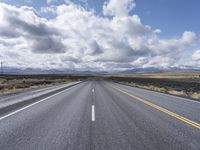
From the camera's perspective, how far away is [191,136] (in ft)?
20.6

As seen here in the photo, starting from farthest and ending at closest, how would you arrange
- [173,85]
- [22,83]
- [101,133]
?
[22,83]
[173,85]
[101,133]

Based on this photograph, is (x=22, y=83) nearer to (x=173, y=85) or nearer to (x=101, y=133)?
(x=173, y=85)

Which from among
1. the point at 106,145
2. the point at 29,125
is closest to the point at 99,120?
the point at 29,125

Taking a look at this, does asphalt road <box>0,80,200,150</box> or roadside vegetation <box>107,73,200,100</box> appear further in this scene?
roadside vegetation <box>107,73,200,100</box>

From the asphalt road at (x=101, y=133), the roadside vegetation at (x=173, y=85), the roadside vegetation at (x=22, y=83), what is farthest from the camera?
the roadside vegetation at (x=22, y=83)

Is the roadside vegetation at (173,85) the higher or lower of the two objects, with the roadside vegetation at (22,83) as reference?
lower

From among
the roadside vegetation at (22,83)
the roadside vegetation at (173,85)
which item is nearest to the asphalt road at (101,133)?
the roadside vegetation at (173,85)

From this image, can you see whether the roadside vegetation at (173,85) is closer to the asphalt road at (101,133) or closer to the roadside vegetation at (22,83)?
the asphalt road at (101,133)

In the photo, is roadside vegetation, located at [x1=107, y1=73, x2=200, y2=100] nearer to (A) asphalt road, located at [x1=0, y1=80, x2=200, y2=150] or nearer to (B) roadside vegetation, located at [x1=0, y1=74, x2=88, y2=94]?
(A) asphalt road, located at [x1=0, y1=80, x2=200, y2=150]

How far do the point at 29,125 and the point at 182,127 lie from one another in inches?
198

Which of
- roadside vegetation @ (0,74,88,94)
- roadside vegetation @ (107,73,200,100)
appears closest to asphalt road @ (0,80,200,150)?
roadside vegetation @ (107,73,200,100)

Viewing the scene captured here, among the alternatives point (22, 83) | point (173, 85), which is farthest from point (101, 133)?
point (22, 83)

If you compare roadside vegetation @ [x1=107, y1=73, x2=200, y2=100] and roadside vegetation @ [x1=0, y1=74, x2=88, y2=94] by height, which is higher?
roadside vegetation @ [x1=0, y1=74, x2=88, y2=94]

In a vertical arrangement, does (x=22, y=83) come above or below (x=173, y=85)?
above
